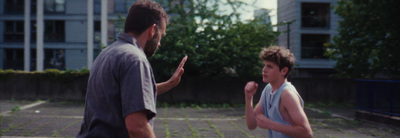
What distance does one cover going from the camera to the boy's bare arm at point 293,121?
2520 mm

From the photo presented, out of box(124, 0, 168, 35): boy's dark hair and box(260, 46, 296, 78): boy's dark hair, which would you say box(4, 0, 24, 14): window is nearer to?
box(260, 46, 296, 78): boy's dark hair

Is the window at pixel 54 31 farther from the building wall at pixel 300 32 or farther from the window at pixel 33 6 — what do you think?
the building wall at pixel 300 32

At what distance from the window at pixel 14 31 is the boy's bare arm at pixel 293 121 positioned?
3173 centimetres

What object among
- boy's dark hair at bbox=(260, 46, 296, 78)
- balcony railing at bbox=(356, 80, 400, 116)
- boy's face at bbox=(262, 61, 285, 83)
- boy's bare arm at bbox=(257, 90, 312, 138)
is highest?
boy's dark hair at bbox=(260, 46, 296, 78)

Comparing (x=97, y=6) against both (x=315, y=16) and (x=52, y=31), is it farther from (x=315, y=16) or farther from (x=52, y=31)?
(x=315, y=16)

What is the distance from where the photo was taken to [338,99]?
52.3 ft

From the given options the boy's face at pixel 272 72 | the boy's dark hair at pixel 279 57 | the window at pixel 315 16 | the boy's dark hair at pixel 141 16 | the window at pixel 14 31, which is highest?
the window at pixel 315 16

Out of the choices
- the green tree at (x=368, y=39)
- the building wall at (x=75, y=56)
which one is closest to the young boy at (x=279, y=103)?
the green tree at (x=368, y=39)

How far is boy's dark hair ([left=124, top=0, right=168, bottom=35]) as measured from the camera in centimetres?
190

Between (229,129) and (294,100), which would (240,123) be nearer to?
(229,129)

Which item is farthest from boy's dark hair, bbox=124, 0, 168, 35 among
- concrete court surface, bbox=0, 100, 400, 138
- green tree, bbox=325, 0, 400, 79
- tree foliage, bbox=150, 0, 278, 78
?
green tree, bbox=325, 0, 400, 79

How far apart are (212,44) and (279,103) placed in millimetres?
12351

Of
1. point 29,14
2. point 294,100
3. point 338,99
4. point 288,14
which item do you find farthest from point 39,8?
point 294,100

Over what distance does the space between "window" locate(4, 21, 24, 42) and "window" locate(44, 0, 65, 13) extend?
2.53 m
